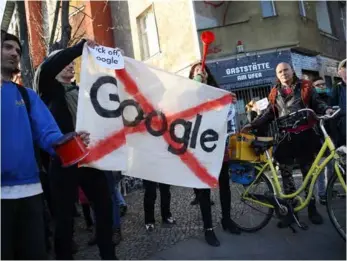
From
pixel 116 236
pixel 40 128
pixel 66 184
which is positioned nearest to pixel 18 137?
pixel 40 128

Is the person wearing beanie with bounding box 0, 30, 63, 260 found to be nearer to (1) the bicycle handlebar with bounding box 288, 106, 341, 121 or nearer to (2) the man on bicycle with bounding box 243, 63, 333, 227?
(1) the bicycle handlebar with bounding box 288, 106, 341, 121

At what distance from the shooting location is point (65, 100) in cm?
331

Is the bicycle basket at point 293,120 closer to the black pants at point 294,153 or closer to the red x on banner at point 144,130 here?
the black pants at point 294,153

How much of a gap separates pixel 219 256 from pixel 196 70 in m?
1.92

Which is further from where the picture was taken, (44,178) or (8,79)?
(44,178)

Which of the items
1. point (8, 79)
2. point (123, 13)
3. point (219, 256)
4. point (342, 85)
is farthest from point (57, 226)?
point (123, 13)

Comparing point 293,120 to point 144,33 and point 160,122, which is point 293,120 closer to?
point 160,122

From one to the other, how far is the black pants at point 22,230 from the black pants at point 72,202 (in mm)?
678

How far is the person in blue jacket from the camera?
7.45 feet

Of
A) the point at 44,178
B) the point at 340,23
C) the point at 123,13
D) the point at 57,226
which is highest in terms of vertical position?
the point at 340,23

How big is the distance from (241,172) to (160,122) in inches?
54.1

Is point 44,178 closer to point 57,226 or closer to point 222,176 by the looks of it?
point 57,226

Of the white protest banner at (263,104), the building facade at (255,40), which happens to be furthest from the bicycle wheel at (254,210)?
the building facade at (255,40)

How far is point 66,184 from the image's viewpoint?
305 centimetres
